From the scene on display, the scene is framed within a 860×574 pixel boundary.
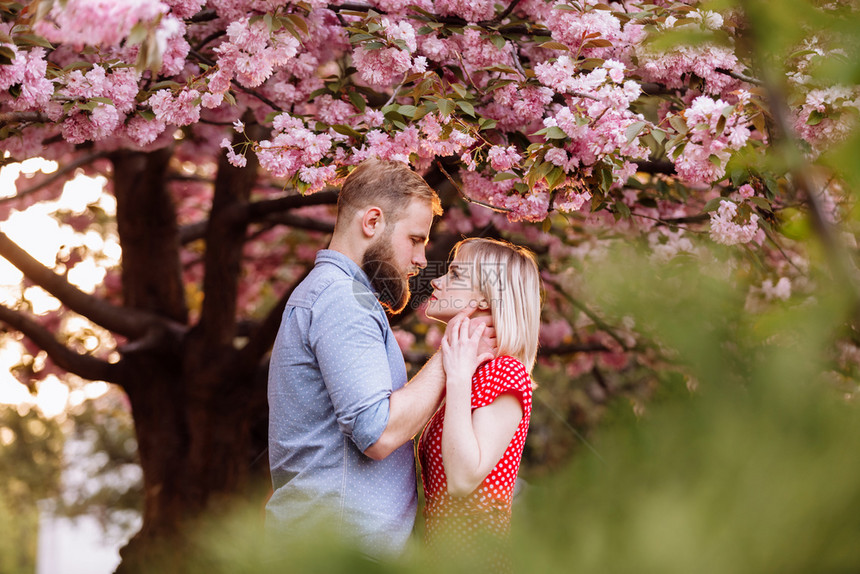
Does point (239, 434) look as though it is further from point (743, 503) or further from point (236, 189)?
point (743, 503)

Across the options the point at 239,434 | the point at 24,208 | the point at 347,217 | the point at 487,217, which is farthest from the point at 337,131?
the point at 24,208

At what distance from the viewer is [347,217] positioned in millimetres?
2664

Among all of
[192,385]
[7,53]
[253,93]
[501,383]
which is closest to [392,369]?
[501,383]

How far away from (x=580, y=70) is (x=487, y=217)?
2.37 meters

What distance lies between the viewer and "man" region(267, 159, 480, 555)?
222 cm

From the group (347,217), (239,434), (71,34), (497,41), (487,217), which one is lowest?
(239,434)

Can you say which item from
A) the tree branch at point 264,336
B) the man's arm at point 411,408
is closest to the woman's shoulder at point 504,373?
the man's arm at point 411,408

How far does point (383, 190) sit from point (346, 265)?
1.02 feet

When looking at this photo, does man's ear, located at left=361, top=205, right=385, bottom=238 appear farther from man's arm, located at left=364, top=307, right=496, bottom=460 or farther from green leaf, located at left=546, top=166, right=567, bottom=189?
green leaf, located at left=546, top=166, right=567, bottom=189

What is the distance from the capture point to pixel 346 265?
253 centimetres

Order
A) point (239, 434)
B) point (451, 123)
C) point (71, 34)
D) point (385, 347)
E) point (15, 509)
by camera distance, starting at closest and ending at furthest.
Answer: point (15, 509), point (71, 34), point (385, 347), point (451, 123), point (239, 434)

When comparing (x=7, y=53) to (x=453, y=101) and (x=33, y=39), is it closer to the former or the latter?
(x=33, y=39)

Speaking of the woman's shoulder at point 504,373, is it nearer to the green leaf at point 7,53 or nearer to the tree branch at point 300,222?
the green leaf at point 7,53

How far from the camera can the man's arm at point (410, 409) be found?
2199 millimetres
